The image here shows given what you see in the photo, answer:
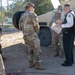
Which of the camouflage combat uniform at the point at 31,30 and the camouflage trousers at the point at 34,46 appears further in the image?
the camouflage trousers at the point at 34,46

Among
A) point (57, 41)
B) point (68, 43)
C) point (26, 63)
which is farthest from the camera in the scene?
point (57, 41)

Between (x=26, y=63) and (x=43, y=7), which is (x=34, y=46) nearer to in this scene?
(x=26, y=63)

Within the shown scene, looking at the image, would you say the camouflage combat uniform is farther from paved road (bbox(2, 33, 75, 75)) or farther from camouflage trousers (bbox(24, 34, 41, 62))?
paved road (bbox(2, 33, 75, 75))

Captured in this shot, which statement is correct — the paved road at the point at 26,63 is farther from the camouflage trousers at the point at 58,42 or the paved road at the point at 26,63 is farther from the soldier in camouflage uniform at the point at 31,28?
the soldier in camouflage uniform at the point at 31,28

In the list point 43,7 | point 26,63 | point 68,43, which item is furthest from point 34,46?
point 43,7

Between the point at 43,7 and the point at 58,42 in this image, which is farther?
the point at 43,7

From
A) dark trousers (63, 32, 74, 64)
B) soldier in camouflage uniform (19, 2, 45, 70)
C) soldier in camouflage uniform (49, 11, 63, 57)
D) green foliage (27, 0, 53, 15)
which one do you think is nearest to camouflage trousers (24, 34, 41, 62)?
soldier in camouflage uniform (19, 2, 45, 70)

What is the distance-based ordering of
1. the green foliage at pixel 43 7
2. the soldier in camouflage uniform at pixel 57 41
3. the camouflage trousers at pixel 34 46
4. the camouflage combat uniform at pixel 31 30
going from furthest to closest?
the green foliage at pixel 43 7 → the soldier in camouflage uniform at pixel 57 41 → the camouflage trousers at pixel 34 46 → the camouflage combat uniform at pixel 31 30

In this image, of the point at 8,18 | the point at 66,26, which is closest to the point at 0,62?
the point at 66,26

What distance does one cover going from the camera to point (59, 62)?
28.0 feet

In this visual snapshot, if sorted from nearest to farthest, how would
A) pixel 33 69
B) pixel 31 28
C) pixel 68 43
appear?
1. pixel 31 28
2. pixel 33 69
3. pixel 68 43

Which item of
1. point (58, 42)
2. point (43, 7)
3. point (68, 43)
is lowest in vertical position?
point (58, 42)

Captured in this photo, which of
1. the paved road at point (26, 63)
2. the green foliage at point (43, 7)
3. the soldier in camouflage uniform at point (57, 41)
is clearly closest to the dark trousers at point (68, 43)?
the paved road at point (26, 63)

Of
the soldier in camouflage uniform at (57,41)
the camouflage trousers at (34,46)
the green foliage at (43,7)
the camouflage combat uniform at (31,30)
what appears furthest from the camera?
the green foliage at (43,7)
